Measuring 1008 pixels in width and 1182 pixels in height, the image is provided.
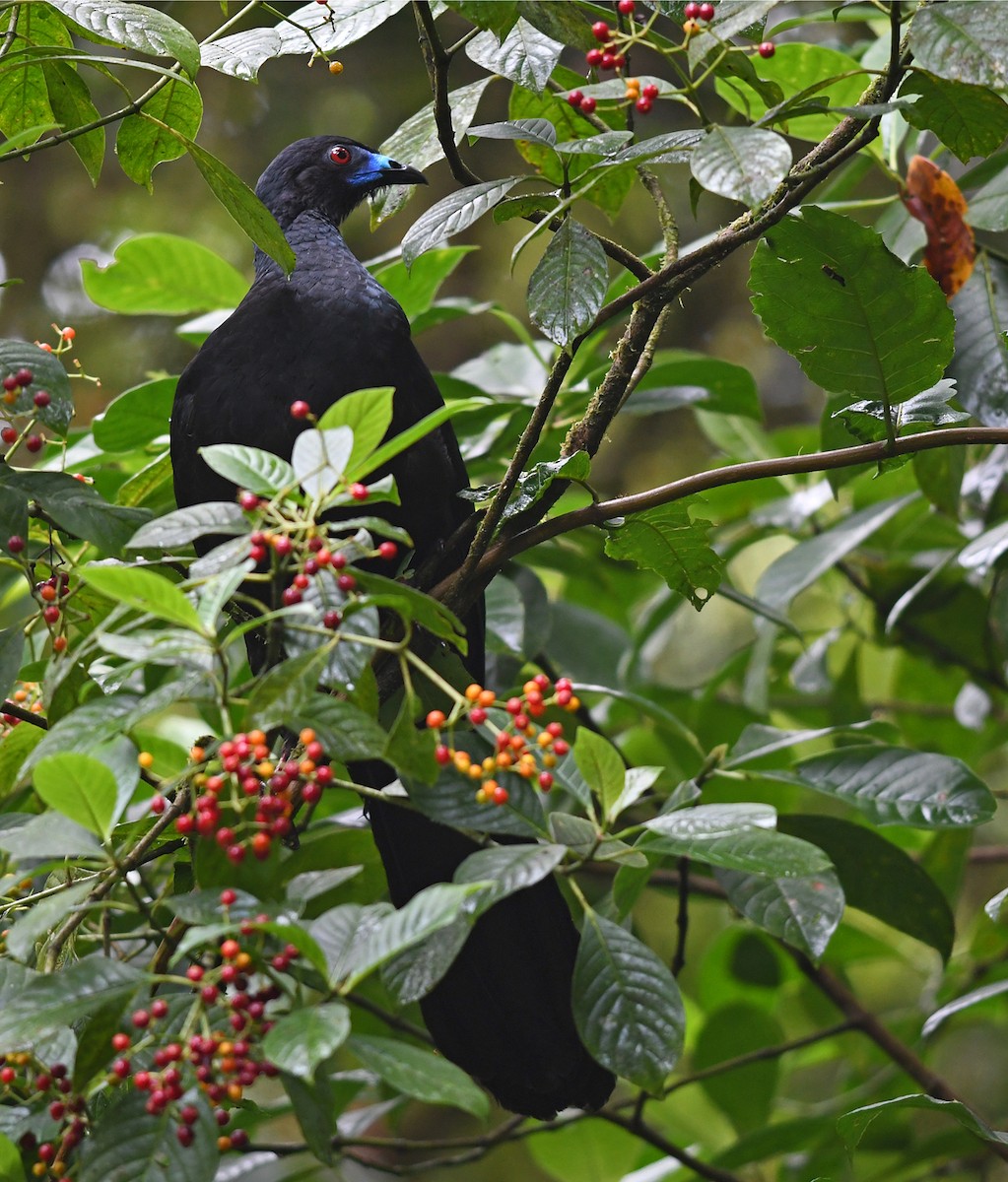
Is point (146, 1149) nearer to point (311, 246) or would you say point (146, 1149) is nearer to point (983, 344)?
point (983, 344)

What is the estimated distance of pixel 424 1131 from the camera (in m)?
4.72

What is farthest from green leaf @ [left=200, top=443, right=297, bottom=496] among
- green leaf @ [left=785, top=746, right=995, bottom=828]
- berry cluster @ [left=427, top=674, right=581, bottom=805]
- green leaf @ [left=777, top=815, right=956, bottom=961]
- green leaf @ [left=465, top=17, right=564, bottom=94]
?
green leaf @ [left=777, top=815, right=956, bottom=961]

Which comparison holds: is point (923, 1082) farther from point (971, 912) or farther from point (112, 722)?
point (971, 912)

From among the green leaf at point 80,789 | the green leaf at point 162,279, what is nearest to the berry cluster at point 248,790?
the green leaf at point 80,789

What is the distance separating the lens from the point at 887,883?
2.13 metres

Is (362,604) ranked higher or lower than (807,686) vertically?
higher

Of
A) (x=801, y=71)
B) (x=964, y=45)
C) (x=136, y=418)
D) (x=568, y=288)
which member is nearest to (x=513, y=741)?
(x=568, y=288)

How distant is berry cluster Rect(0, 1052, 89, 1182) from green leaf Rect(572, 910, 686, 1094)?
474 millimetres

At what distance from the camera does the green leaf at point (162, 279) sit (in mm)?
2500

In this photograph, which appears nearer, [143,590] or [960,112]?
[143,590]

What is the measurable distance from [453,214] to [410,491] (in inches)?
30.8

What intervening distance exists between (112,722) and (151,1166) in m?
0.37

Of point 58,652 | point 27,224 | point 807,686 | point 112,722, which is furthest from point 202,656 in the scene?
point 27,224

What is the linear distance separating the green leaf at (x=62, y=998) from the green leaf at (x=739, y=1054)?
72.1 inches
